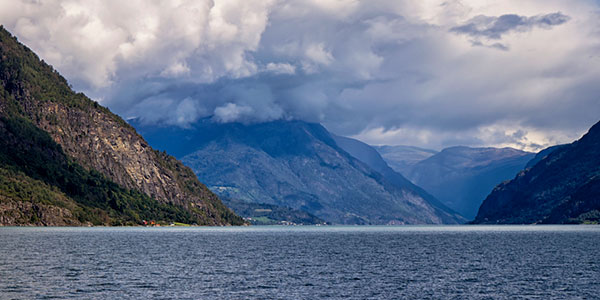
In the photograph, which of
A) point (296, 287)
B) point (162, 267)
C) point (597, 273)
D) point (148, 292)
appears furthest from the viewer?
point (162, 267)

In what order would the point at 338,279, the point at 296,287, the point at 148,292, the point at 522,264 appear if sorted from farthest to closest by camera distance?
the point at 522,264 → the point at 338,279 → the point at 296,287 → the point at 148,292

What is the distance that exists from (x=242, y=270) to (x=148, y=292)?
3362 centimetres

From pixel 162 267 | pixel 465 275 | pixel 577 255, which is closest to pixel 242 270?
pixel 162 267

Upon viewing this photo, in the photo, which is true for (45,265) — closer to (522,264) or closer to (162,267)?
(162,267)

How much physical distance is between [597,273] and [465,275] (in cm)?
2450

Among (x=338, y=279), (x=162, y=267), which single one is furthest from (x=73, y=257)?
(x=338, y=279)

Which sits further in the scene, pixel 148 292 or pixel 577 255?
pixel 577 255

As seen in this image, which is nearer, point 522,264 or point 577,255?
point 522,264

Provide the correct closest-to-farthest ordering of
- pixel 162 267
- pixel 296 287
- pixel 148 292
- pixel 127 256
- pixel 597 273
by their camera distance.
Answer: pixel 148 292
pixel 296 287
pixel 597 273
pixel 162 267
pixel 127 256

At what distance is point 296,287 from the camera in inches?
3664

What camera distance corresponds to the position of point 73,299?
7656cm

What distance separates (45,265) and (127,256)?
28830 millimetres

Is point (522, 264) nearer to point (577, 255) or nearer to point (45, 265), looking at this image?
point (577, 255)

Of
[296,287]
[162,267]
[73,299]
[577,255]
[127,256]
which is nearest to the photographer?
[73,299]
